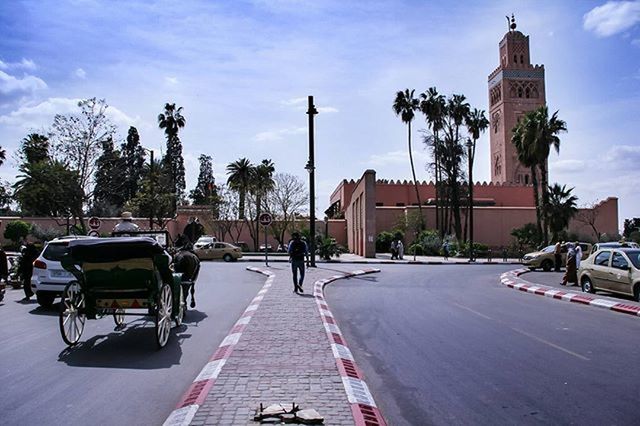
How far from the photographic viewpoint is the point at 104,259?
8.66 metres

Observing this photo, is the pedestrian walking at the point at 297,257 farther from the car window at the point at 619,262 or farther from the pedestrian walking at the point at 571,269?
the pedestrian walking at the point at 571,269

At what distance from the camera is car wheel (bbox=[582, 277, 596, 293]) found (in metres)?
17.6

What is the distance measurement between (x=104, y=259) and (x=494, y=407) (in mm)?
6039

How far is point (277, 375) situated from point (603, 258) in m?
13.9

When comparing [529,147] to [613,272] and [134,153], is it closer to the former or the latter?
[613,272]

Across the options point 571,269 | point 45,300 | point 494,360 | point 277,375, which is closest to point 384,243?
point 571,269

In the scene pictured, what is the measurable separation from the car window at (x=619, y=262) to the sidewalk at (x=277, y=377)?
981cm

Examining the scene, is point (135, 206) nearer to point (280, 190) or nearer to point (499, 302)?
point (280, 190)

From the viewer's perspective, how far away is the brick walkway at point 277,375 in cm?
529

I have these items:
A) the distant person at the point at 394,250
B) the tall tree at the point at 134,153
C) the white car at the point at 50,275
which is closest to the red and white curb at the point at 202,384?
the white car at the point at 50,275

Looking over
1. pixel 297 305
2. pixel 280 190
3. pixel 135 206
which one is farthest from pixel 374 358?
pixel 280 190

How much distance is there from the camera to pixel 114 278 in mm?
8703

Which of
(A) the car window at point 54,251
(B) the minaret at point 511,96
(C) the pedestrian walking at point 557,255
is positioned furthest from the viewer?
(B) the minaret at point 511,96

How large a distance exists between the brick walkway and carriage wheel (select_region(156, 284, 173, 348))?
1200mm
